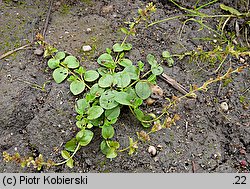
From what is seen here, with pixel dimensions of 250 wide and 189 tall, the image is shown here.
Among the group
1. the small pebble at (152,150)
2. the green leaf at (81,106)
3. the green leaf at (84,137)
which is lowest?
the small pebble at (152,150)

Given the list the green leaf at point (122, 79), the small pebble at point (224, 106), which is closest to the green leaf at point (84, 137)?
the green leaf at point (122, 79)

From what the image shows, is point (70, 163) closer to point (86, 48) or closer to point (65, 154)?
point (65, 154)

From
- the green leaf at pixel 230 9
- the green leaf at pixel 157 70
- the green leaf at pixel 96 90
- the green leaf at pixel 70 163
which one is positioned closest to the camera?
the green leaf at pixel 70 163

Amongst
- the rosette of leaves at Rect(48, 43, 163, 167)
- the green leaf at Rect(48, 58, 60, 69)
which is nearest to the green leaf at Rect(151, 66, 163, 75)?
A: the rosette of leaves at Rect(48, 43, 163, 167)

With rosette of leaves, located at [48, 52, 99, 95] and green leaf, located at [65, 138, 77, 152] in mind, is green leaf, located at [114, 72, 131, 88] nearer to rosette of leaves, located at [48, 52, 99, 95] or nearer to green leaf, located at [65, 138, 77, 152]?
rosette of leaves, located at [48, 52, 99, 95]

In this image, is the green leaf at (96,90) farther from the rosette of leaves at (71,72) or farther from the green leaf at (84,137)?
the green leaf at (84,137)

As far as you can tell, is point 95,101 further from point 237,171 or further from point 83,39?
point 237,171
